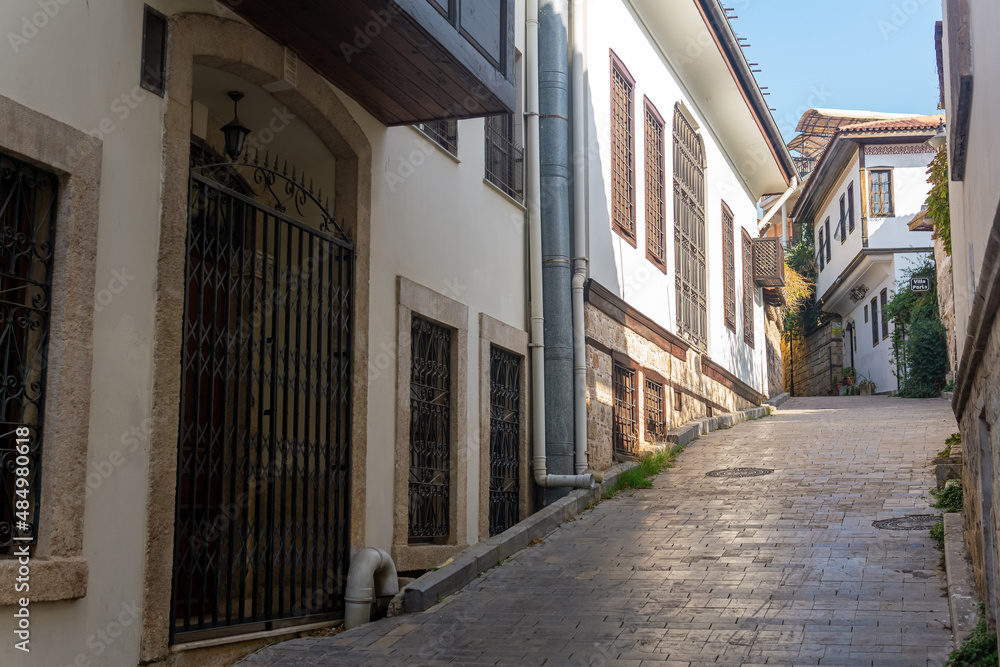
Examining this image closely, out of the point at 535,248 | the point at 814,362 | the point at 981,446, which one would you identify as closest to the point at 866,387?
the point at 814,362

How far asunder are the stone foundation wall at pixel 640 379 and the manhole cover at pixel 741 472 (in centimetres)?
132

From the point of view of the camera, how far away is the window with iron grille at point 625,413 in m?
13.6

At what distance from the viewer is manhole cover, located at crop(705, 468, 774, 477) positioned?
12914mm

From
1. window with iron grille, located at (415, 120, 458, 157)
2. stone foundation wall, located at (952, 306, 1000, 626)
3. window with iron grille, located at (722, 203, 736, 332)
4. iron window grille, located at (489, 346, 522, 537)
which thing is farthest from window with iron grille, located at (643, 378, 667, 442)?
stone foundation wall, located at (952, 306, 1000, 626)

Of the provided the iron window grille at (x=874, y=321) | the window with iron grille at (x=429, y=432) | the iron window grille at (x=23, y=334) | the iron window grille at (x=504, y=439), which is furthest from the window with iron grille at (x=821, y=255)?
the iron window grille at (x=23, y=334)

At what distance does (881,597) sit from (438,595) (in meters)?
3.14

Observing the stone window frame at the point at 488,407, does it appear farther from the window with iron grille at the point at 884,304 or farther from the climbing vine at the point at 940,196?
the window with iron grille at the point at 884,304

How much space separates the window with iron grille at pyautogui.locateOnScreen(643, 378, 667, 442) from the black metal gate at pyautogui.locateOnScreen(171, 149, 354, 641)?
756 cm

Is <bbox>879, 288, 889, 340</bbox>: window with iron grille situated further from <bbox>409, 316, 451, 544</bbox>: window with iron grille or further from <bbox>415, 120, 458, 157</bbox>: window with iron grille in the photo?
<bbox>409, 316, 451, 544</bbox>: window with iron grille

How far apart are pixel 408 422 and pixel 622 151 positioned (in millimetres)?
7035

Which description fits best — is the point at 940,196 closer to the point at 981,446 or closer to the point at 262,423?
the point at 981,446

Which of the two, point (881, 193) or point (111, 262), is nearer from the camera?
point (111, 262)

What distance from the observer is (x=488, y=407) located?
1039cm

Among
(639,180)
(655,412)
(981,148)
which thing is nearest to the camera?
(981,148)
